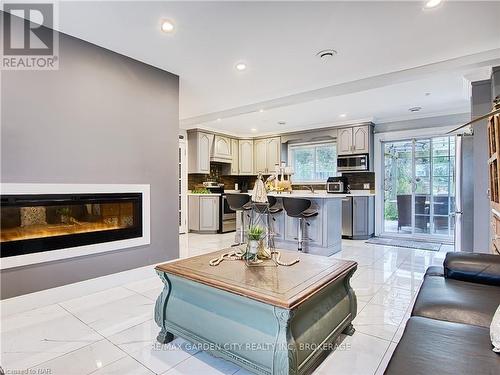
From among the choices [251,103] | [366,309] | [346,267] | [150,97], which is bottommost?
[366,309]

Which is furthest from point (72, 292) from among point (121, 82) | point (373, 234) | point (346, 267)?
point (373, 234)

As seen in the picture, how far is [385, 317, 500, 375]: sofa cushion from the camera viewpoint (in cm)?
100

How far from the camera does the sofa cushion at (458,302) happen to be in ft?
4.85

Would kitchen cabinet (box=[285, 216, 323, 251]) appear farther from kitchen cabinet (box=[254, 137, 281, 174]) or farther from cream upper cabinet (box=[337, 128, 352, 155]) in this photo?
kitchen cabinet (box=[254, 137, 281, 174])

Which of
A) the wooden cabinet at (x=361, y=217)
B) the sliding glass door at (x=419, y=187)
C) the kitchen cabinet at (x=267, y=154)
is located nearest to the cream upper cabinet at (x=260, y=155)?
the kitchen cabinet at (x=267, y=154)

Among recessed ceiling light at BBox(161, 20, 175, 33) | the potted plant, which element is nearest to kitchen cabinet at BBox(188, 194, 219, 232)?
recessed ceiling light at BBox(161, 20, 175, 33)

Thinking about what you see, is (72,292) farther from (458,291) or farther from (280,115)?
(280,115)

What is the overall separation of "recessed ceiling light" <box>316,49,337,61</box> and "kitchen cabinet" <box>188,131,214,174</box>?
4.04 metres

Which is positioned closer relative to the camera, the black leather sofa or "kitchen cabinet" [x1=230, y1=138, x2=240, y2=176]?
the black leather sofa

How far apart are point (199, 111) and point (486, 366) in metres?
5.42

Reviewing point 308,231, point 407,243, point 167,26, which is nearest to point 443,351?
point 167,26

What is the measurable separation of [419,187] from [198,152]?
496cm

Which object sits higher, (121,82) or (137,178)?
(121,82)

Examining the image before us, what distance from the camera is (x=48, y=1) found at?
233 centimetres
